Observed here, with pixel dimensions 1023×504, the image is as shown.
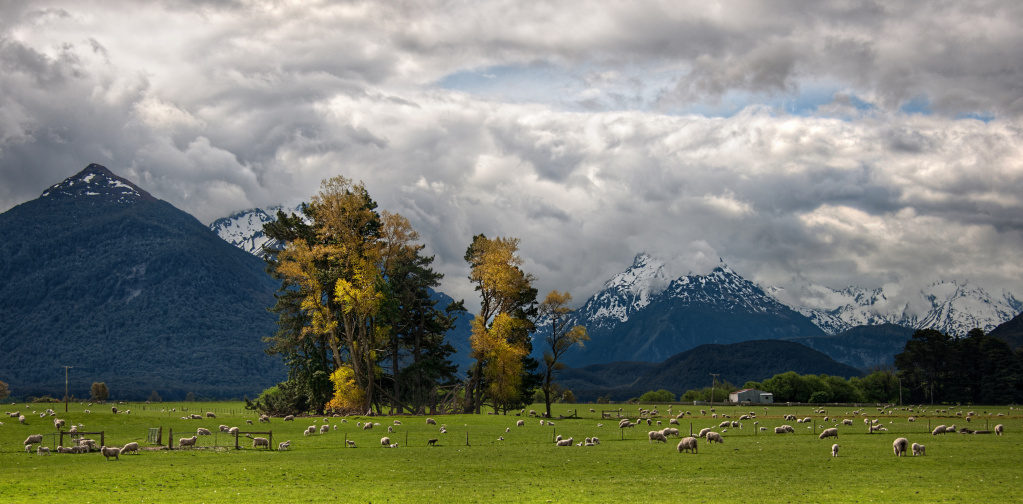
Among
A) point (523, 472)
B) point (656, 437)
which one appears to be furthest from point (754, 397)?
point (523, 472)

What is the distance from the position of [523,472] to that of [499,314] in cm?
4994

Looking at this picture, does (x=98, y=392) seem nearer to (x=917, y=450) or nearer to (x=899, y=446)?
(x=899, y=446)

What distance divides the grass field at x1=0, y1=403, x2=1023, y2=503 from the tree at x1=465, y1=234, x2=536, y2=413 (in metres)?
27.7

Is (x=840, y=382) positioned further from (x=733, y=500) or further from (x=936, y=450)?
(x=733, y=500)

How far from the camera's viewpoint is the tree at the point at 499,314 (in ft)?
282

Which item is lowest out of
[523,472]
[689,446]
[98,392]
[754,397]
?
[754,397]

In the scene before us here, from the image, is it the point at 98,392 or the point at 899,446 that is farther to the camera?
the point at 98,392

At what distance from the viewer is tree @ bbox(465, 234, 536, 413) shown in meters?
86.0

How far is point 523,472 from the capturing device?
3678cm

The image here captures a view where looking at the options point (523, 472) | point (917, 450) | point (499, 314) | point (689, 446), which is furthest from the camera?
point (499, 314)

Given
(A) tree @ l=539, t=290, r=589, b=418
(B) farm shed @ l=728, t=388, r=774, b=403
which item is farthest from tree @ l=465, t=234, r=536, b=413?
(B) farm shed @ l=728, t=388, r=774, b=403

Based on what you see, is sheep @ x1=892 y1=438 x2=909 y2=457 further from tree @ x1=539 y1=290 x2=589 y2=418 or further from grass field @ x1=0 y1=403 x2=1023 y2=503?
tree @ x1=539 y1=290 x2=589 y2=418

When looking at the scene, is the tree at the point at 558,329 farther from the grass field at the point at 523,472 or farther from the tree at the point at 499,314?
the grass field at the point at 523,472

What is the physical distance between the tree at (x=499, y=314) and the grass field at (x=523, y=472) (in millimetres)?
27743
